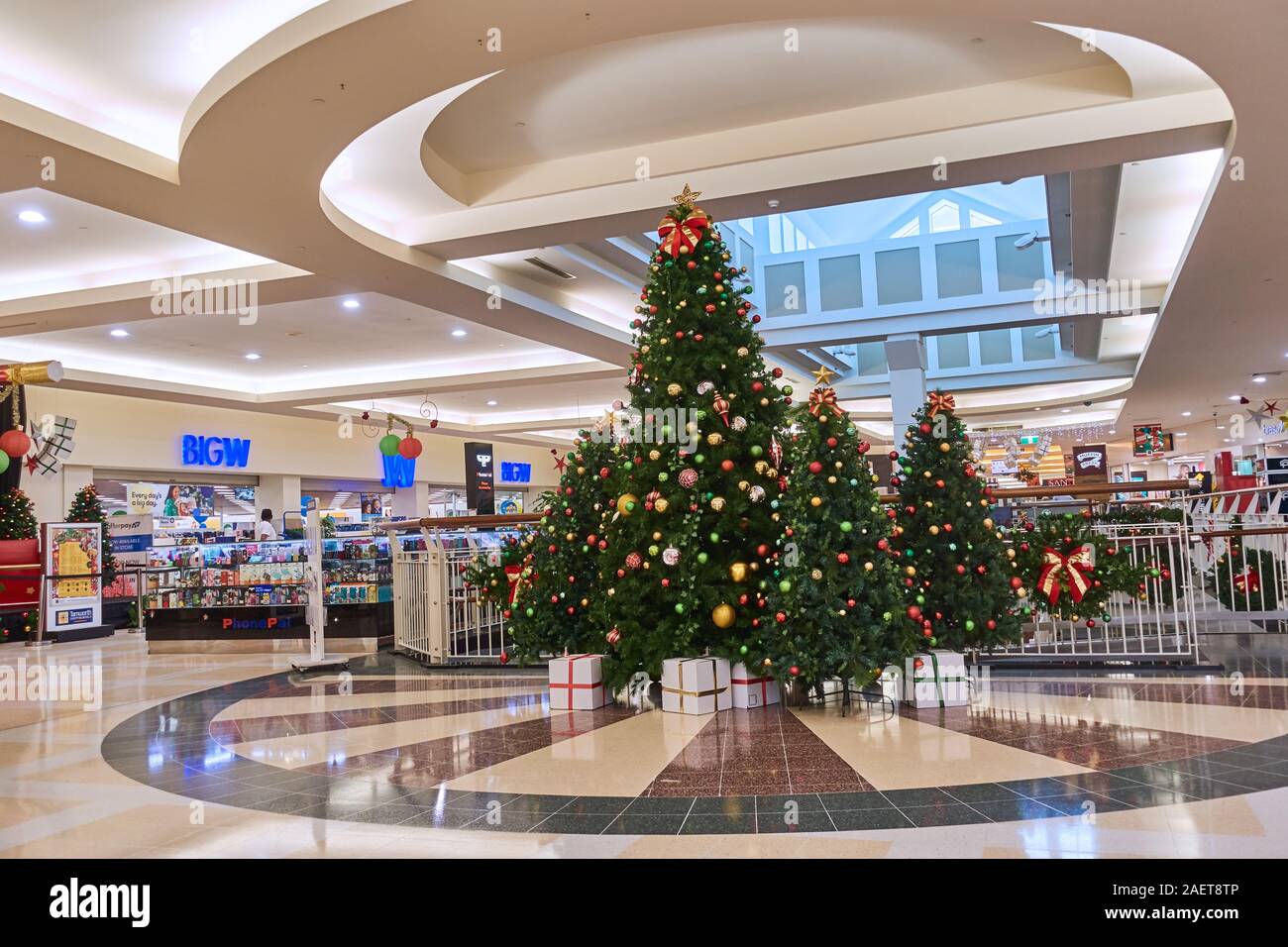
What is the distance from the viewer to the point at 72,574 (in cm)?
1359

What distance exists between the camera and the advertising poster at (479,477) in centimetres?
1234

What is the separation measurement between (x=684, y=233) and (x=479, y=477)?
694 cm

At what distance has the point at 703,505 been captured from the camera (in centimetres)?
611

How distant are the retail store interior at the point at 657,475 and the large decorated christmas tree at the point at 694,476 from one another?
3cm

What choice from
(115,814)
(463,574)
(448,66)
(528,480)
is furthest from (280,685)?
(528,480)

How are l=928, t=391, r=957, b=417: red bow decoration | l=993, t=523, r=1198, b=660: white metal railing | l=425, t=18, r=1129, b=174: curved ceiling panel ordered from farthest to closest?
l=993, t=523, r=1198, b=660: white metal railing < l=928, t=391, r=957, b=417: red bow decoration < l=425, t=18, r=1129, b=174: curved ceiling panel

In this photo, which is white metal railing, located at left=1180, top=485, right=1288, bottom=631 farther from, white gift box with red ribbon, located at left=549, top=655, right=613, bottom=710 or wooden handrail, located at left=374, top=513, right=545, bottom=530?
wooden handrail, located at left=374, top=513, right=545, bottom=530

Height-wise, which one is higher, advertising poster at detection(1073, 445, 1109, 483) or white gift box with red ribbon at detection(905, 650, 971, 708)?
advertising poster at detection(1073, 445, 1109, 483)

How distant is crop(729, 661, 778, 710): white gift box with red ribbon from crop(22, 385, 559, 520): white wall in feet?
43.7

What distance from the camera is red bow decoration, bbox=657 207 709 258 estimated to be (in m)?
6.33

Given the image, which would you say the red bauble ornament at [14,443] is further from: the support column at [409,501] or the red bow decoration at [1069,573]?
the support column at [409,501]

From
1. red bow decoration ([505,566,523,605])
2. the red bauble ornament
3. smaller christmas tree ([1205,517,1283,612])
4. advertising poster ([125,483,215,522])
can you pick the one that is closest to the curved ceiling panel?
red bow decoration ([505,566,523,605])

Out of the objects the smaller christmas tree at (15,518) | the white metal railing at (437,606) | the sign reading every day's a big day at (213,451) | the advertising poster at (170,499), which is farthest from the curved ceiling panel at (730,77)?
the advertising poster at (170,499)
